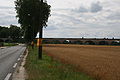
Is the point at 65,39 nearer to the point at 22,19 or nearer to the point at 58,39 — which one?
the point at 58,39

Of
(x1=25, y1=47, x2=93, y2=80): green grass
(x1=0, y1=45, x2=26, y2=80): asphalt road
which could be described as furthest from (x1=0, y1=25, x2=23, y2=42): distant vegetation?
(x1=25, y1=47, x2=93, y2=80): green grass

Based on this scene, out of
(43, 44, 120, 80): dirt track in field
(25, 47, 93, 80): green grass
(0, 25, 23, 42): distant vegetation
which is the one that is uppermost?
(0, 25, 23, 42): distant vegetation

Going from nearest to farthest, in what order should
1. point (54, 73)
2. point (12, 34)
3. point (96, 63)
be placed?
1. point (54, 73)
2. point (96, 63)
3. point (12, 34)

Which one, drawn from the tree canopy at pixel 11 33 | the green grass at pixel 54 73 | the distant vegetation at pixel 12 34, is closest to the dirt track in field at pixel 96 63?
the green grass at pixel 54 73

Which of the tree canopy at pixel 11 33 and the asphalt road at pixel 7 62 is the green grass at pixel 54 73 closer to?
the asphalt road at pixel 7 62

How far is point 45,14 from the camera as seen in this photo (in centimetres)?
6638

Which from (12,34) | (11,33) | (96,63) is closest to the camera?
(96,63)

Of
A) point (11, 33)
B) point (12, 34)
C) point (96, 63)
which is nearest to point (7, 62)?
point (96, 63)

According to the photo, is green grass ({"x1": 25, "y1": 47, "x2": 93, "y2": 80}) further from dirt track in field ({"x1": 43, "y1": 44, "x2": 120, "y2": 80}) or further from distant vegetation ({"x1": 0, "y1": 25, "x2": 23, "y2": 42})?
distant vegetation ({"x1": 0, "y1": 25, "x2": 23, "y2": 42})

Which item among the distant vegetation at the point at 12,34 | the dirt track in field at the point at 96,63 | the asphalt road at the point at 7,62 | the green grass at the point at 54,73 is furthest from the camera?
the distant vegetation at the point at 12,34

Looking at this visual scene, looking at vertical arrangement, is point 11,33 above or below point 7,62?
above

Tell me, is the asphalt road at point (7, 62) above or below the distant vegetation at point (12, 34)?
below

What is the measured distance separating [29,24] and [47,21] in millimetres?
5373

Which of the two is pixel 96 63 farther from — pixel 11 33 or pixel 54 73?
pixel 11 33
